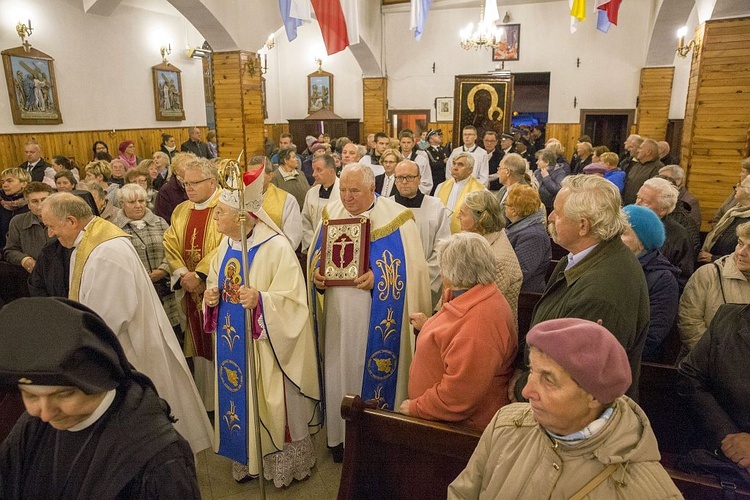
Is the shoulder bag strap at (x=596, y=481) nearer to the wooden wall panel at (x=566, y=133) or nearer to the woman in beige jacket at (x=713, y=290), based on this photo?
the woman in beige jacket at (x=713, y=290)

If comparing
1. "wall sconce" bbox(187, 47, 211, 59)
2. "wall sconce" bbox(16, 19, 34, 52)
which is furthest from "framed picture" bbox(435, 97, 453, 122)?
→ "wall sconce" bbox(16, 19, 34, 52)

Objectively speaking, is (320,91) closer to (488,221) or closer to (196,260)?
(196,260)

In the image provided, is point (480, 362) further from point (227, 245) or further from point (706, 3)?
point (706, 3)

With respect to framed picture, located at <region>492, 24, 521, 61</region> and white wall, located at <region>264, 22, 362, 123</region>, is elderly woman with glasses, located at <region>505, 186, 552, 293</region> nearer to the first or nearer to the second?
framed picture, located at <region>492, 24, 521, 61</region>

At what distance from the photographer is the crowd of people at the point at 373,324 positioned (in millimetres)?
1550

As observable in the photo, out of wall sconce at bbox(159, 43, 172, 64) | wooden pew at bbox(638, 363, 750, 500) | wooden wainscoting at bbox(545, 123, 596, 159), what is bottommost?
wooden pew at bbox(638, 363, 750, 500)

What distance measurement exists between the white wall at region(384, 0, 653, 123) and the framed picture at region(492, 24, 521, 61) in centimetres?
14

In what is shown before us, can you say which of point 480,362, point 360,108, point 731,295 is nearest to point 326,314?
point 480,362

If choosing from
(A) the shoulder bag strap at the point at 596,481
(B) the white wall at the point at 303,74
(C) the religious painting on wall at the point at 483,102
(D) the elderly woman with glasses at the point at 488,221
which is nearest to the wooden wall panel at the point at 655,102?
(C) the religious painting on wall at the point at 483,102

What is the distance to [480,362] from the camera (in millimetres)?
2369

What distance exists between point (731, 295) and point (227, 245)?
10.2 ft

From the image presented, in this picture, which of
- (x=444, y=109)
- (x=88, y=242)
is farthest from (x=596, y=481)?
(x=444, y=109)

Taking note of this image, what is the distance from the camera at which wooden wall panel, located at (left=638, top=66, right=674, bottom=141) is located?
43.9 ft

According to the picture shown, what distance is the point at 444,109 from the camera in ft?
53.1
